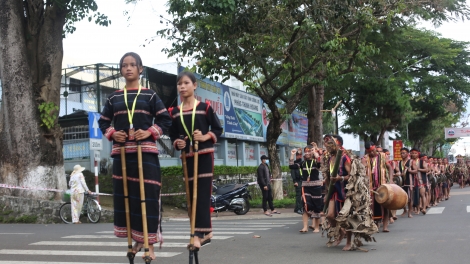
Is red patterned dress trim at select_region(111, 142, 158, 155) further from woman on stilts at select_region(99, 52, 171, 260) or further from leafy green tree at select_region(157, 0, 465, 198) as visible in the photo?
leafy green tree at select_region(157, 0, 465, 198)

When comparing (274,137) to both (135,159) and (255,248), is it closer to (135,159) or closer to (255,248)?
(255,248)

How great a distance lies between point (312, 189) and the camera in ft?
40.9

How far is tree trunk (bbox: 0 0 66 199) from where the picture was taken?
55.2 feet

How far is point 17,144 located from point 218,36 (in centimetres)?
646

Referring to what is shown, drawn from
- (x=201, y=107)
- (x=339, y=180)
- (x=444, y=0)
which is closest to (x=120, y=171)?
(x=201, y=107)

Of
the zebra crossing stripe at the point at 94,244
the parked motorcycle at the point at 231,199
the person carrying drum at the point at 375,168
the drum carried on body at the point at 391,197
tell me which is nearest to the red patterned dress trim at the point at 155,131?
the zebra crossing stripe at the point at 94,244

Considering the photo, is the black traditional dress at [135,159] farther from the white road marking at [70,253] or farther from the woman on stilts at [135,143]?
the white road marking at [70,253]

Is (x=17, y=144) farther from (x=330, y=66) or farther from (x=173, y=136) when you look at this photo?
(x=173, y=136)

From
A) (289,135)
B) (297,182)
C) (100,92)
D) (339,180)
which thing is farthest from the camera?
(289,135)

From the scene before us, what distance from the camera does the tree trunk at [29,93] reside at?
16812 millimetres

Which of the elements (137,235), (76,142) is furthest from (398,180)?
(76,142)

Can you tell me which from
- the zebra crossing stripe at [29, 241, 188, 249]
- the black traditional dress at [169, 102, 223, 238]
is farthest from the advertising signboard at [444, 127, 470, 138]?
the black traditional dress at [169, 102, 223, 238]

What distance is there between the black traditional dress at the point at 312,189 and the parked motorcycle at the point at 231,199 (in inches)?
297

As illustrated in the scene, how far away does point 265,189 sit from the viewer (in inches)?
746
